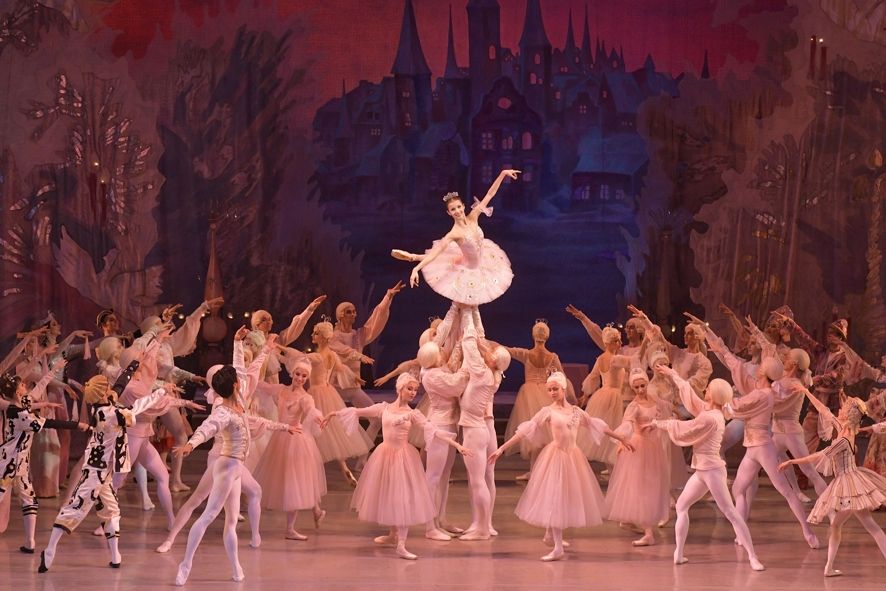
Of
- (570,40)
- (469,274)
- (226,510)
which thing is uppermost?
(570,40)

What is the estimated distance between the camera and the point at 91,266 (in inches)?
563

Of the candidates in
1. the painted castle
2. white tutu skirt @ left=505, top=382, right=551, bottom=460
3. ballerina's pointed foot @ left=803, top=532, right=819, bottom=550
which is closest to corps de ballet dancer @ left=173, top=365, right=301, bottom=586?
ballerina's pointed foot @ left=803, top=532, right=819, bottom=550

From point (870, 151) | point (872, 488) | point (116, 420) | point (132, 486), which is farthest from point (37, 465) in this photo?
point (870, 151)

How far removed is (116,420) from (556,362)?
406 cm

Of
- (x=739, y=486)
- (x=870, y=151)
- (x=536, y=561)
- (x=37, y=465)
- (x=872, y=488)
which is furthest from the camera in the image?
(x=870, y=151)

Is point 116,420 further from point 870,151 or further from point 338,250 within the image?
point 870,151

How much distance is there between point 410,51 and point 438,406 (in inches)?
273

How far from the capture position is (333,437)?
33.3 feet

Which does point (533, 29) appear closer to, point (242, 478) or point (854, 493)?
point (242, 478)

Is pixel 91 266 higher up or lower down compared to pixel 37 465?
higher up

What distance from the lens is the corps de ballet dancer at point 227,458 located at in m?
7.18

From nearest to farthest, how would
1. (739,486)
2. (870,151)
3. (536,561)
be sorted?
(536,561) < (739,486) < (870,151)

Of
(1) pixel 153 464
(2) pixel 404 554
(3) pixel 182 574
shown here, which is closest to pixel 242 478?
(3) pixel 182 574

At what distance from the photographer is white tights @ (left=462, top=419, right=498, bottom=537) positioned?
850cm
